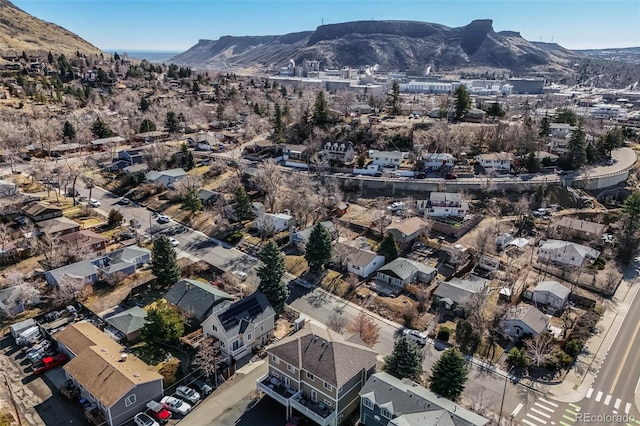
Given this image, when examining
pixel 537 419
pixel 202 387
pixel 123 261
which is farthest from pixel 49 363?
pixel 537 419

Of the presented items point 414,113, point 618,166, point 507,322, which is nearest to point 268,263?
point 507,322

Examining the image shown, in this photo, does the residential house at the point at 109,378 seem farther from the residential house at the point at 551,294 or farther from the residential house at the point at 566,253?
the residential house at the point at 566,253

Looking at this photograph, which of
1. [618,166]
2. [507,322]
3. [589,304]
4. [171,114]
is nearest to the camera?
[507,322]

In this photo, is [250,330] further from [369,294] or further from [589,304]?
[589,304]

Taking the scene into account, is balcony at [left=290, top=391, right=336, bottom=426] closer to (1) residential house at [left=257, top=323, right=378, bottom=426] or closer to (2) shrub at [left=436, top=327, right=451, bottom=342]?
(1) residential house at [left=257, top=323, right=378, bottom=426]

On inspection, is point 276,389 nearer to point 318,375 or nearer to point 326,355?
point 318,375

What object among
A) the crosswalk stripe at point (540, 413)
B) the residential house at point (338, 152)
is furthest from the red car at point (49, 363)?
the residential house at point (338, 152)
